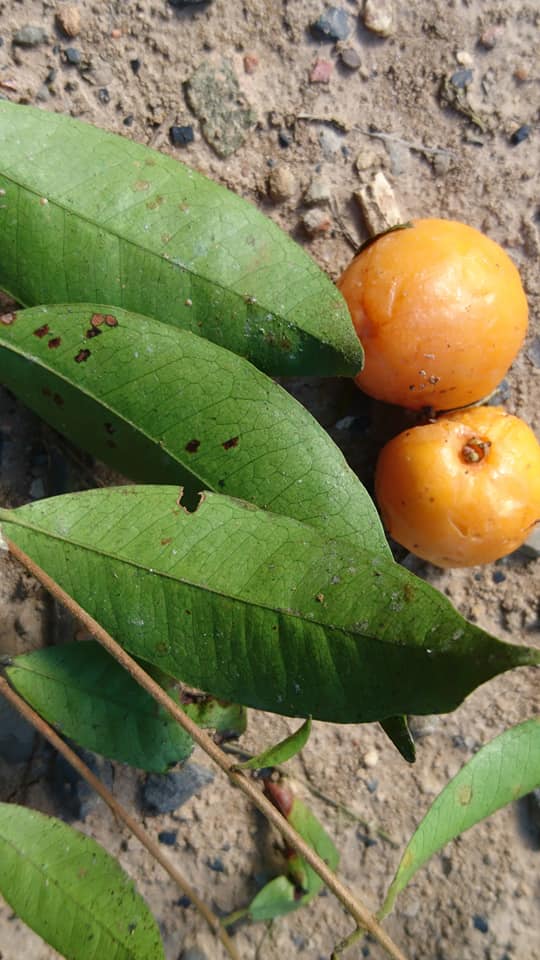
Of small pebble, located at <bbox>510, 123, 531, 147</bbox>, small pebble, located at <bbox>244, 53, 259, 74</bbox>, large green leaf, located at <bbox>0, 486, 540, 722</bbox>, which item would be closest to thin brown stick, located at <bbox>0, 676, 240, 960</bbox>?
large green leaf, located at <bbox>0, 486, 540, 722</bbox>

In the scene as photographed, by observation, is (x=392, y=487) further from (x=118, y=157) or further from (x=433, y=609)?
(x=118, y=157)

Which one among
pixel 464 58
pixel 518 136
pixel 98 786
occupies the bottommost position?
pixel 98 786

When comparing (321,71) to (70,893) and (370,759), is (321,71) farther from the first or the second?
(70,893)

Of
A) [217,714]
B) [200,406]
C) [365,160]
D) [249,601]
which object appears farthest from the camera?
[365,160]

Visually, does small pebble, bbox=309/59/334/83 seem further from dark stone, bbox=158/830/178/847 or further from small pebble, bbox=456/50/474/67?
dark stone, bbox=158/830/178/847

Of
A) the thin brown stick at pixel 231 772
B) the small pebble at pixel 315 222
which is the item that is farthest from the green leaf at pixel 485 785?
the small pebble at pixel 315 222

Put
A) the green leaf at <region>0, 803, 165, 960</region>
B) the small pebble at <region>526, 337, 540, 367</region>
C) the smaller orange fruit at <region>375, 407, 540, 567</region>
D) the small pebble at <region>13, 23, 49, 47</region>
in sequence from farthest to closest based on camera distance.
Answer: the small pebble at <region>526, 337, 540, 367</region>
the small pebble at <region>13, 23, 49, 47</region>
the smaller orange fruit at <region>375, 407, 540, 567</region>
the green leaf at <region>0, 803, 165, 960</region>

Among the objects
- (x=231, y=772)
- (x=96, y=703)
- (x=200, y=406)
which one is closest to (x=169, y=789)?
(x=96, y=703)
